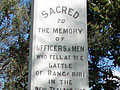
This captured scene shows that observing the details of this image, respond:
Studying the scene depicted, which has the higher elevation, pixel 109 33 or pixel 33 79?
pixel 109 33

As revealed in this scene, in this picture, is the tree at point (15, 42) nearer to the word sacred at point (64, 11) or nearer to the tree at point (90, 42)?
the tree at point (90, 42)

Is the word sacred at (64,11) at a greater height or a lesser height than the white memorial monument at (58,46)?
greater

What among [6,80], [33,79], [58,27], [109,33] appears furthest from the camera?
[6,80]

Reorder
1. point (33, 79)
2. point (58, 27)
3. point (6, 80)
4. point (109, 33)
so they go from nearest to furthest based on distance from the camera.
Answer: point (33, 79)
point (58, 27)
point (109, 33)
point (6, 80)

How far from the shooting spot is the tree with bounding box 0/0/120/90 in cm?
657

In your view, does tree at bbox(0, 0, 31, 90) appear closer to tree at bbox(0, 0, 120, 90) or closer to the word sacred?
tree at bbox(0, 0, 120, 90)

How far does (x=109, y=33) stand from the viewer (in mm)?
6609

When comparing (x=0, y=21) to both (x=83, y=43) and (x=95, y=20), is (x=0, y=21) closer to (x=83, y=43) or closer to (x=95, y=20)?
(x=95, y=20)

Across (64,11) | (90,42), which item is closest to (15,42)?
(90,42)

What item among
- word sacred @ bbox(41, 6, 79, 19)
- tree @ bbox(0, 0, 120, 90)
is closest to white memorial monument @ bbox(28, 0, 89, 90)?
word sacred @ bbox(41, 6, 79, 19)

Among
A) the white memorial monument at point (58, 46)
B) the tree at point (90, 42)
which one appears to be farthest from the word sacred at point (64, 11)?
the tree at point (90, 42)

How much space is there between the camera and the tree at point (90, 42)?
6574 millimetres

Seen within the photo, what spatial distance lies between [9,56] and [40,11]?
12.8ft

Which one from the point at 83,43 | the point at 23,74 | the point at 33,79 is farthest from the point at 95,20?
the point at 33,79
